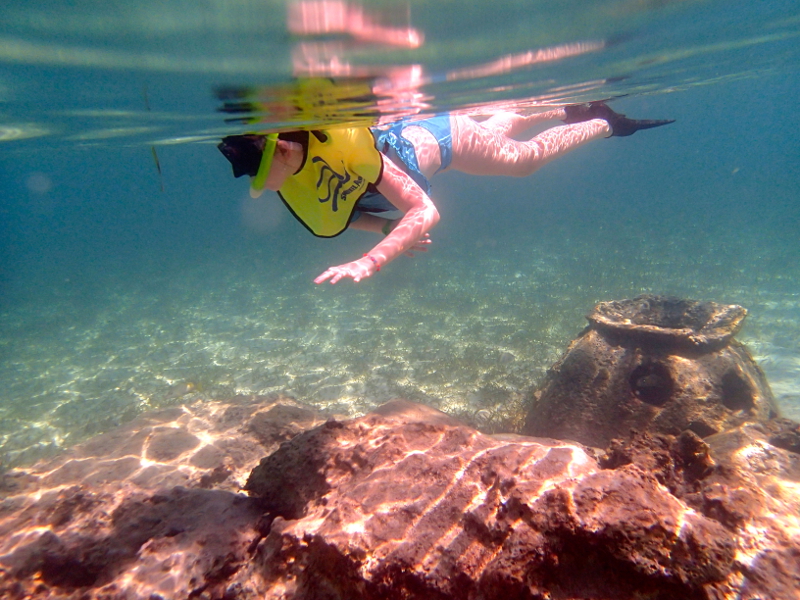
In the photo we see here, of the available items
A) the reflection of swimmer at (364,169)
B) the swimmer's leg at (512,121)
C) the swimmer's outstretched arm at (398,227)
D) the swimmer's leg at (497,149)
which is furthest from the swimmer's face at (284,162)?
the swimmer's leg at (512,121)

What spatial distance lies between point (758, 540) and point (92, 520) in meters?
5.42

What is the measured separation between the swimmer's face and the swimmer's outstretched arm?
0.86m

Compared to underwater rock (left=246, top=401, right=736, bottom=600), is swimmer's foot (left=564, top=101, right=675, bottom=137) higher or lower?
higher

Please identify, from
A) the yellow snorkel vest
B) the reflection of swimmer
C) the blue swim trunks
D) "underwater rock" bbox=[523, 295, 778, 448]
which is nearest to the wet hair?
the reflection of swimmer

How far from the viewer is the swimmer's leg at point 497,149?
606 centimetres

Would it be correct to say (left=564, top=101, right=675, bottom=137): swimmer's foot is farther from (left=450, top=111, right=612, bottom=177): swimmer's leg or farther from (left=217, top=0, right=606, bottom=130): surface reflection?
(left=450, top=111, right=612, bottom=177): swimmer's leg

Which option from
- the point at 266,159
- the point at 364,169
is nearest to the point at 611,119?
the point at 364,169

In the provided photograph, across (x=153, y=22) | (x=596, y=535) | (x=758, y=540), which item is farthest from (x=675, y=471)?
(x=153, y=22)

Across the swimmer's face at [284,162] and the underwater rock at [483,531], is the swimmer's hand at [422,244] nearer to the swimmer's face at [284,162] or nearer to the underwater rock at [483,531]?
the swimmer's face at [284,162]

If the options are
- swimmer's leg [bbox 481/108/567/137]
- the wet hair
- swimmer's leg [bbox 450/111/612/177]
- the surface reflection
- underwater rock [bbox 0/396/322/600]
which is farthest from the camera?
swimmer's leg [bbox 481/108/567/137]

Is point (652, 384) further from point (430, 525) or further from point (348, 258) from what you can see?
point (348, 258)

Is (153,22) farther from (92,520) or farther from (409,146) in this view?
(92,520)

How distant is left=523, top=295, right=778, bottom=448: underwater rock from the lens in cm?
569

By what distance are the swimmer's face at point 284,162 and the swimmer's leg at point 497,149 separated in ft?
9.80
